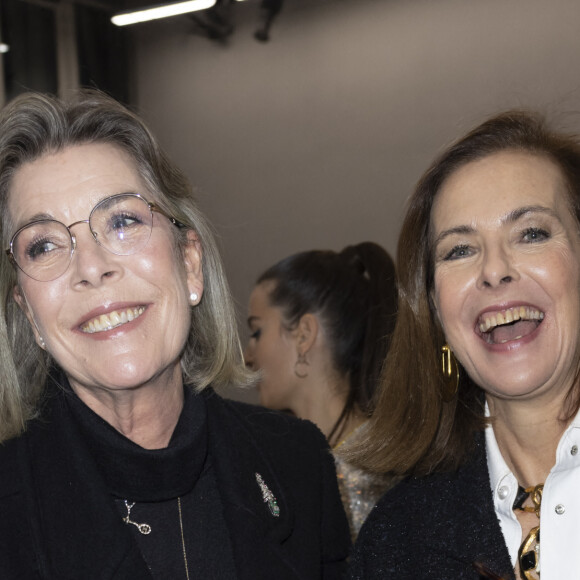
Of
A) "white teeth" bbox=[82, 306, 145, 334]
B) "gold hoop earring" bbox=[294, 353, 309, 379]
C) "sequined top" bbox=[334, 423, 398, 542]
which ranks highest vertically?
"white teeth" bbox=[82, 306, 145, 334]

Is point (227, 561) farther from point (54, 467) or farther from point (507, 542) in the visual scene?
point (507, 542)

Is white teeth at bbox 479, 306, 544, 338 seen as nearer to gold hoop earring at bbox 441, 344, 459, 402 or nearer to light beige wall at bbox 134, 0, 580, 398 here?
gold hoop earring at bbox 441, 344, 459, 402

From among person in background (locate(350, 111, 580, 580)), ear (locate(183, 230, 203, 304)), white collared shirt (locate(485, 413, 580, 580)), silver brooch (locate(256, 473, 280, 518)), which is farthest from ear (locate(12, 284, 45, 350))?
white collared shirt (locate(485, 413, 580, 580))

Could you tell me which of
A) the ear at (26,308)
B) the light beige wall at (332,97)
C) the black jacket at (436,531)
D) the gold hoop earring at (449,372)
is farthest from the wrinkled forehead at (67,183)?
the light beige wall at (332,97)

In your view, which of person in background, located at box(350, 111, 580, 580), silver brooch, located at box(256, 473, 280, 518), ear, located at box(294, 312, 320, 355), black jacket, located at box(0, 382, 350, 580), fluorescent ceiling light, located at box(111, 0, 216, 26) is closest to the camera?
black jacket, located at box(0, 382, 350, 580)

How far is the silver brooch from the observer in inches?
89.1

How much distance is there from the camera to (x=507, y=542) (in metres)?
2.08

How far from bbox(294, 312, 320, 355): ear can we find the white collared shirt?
1.89 metres

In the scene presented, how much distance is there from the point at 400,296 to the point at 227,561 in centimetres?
78

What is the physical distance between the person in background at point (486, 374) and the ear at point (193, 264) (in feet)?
1.70

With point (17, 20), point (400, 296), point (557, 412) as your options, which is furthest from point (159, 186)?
point (17, 20)

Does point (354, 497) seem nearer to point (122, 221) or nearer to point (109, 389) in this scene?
point (109, 389)

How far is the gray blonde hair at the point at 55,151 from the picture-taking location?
85.3 inches

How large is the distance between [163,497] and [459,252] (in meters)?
0.88
